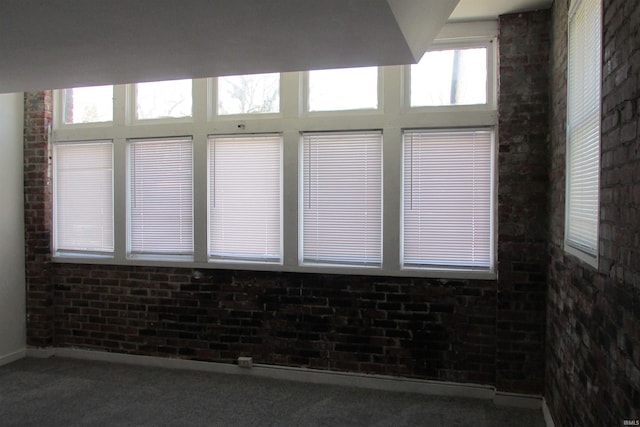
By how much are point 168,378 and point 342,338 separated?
5.64ft

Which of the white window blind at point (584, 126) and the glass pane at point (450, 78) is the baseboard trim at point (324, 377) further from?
the glass pane at point (450, 78)

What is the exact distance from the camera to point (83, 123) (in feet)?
15.4

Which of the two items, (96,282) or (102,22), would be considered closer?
(102,22)

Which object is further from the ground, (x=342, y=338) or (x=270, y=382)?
(x=342, y=338)

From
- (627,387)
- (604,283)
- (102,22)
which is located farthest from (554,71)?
(102,22)

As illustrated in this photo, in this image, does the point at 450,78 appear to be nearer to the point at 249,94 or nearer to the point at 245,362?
the point at 249,94

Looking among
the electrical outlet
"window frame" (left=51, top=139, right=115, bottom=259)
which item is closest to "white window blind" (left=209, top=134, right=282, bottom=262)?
the electrical outlet

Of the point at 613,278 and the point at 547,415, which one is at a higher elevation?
the point at 613,278

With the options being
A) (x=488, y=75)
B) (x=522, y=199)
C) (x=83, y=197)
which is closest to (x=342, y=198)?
(x=522, y=199)

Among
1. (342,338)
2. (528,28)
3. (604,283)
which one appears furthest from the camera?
(342,338)

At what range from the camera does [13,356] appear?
4676 mm

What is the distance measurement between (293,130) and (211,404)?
2491mm

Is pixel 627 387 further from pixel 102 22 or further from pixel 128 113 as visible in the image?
pixel 128 113

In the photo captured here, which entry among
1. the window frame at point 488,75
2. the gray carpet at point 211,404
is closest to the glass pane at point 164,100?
the window frame at point 488,75
